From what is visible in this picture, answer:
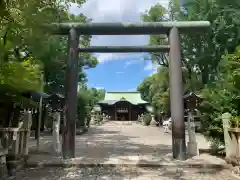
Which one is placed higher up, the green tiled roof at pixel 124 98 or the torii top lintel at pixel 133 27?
the green tiled roof at pixel 124 98

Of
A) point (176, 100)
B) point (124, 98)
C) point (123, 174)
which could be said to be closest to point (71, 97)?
point (123, 174)

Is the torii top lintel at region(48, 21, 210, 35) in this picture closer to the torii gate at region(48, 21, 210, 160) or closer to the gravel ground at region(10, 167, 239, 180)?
the torii gate at region(48, 21, 210, 160)

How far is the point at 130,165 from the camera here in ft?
18.5

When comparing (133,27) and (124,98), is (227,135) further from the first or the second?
(124,98)

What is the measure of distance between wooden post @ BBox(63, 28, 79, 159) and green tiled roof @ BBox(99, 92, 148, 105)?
32.2 m

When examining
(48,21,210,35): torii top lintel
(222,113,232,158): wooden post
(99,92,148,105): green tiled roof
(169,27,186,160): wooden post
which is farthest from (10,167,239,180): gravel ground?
(99,92,148,105): green tiled roof

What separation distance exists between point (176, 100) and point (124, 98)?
108 feet

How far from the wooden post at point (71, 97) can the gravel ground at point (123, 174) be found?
871mm

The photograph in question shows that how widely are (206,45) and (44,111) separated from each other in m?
13.8

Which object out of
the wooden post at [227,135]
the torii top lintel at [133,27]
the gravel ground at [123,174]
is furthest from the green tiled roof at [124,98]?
the gravel ground at [123,174]

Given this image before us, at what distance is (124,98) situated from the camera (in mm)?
39375

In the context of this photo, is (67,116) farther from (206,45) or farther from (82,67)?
(206,45)

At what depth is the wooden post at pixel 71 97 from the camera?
Answer: 247 inches

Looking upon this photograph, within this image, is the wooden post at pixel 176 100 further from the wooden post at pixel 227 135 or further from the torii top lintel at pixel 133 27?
the wooden post at pixel 227 135
